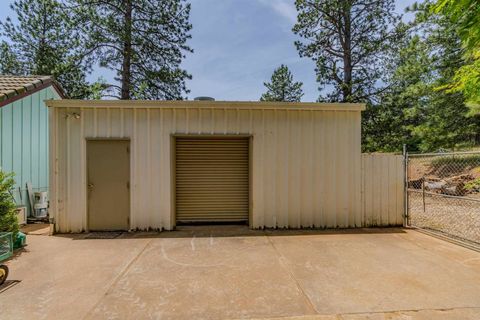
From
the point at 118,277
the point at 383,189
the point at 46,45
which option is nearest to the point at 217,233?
the point at 118,277

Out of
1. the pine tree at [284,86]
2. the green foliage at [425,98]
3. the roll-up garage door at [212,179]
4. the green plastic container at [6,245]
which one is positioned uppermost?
the pine tree at [284,86]

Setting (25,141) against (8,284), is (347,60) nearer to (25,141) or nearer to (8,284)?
(25,141)

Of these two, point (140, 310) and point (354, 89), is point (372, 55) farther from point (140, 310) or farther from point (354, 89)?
point (140, 310)

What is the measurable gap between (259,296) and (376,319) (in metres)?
1.17

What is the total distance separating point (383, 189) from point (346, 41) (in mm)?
9649

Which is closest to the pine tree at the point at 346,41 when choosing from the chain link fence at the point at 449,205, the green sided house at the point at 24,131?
the chain link fence at the point at 449,205

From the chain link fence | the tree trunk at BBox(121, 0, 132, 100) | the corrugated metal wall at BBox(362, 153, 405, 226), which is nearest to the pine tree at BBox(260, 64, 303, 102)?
the chain link fence

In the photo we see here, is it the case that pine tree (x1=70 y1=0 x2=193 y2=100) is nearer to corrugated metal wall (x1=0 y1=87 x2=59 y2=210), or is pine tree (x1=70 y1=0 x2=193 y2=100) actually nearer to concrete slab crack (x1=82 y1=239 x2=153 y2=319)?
corrugated metal wall (x1=0 y1=87 x2=59 y2=210)

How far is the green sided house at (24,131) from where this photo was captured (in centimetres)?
673

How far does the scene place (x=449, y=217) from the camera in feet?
21.8

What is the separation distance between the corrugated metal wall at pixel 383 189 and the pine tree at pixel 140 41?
9925mm

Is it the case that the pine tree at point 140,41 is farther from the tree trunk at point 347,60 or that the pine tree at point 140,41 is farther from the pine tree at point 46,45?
the tree trunk at point 347,60

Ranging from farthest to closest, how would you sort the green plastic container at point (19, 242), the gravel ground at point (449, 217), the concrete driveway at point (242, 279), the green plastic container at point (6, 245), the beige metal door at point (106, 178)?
the beige metal door at point (106, 178) → the gravel ground at point (449, 217) → the green plastic container at point (19, 242) → the green plastic container at point (6, 245) → the concrete driveway at point (242, 279)

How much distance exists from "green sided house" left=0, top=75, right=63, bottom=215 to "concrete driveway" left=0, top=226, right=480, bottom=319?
3.04 m
